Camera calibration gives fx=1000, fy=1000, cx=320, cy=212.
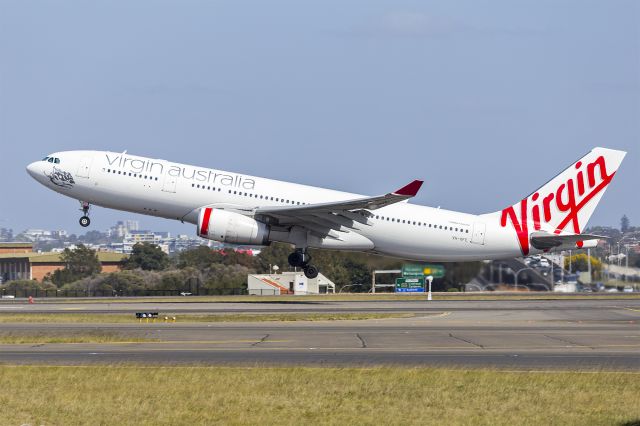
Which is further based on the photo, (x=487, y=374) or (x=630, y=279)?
(x=630, y=279)

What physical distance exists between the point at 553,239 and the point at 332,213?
11.7 m

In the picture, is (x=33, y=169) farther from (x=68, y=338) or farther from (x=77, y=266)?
(x=77, y=266)

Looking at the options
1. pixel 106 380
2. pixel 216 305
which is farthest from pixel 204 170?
pixel 106 380

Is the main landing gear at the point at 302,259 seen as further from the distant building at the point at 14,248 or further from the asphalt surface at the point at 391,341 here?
the distant building at the point at 14,248

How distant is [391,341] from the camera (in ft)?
99.3

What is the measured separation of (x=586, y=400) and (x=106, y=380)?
10.1 m

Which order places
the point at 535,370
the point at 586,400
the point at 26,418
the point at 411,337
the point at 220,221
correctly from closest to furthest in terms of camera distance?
the point at 26,418 < the point at 586,400 < the point at 535,370 < the point at 411,337 < the point at 220,221

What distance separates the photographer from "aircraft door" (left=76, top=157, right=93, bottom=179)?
162ft

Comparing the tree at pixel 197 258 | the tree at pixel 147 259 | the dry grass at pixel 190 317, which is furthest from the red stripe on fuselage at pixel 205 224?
the tree at pixel 147 259

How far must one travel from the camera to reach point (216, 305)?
165 ft

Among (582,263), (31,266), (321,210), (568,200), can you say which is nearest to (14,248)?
(31,266)

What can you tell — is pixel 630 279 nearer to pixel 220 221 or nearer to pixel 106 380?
pixel 220 221

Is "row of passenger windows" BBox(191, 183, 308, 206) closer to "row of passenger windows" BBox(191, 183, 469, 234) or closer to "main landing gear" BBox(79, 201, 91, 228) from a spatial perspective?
"row of passenger windows" BBox(191, 183, 469, 234)

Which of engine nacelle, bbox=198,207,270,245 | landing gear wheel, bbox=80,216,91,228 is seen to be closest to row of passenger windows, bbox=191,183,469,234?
engine nacelle, bbox=198,207,270,245
